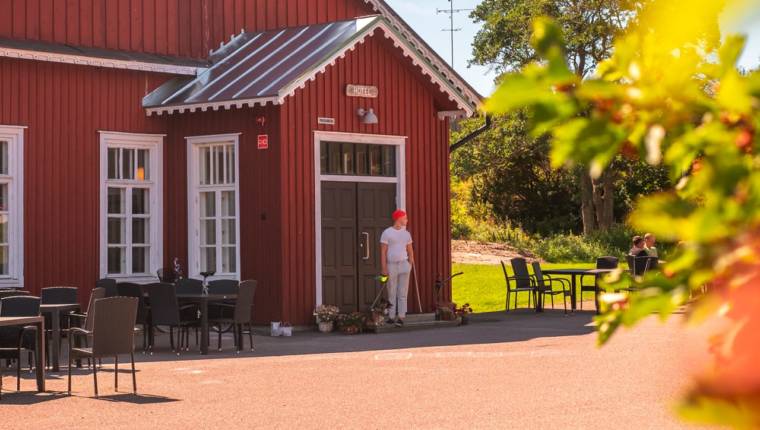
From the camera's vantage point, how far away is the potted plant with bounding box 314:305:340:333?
1916cm

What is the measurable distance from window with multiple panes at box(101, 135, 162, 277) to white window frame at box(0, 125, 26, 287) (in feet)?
4.69

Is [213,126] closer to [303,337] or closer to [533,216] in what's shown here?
[303,337]

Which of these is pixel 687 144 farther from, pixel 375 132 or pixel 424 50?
pixel 424 50

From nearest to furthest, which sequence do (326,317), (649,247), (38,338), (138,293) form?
(38,338)
(138,293)
(326,317)
(649,247)

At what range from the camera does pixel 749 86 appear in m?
1.31

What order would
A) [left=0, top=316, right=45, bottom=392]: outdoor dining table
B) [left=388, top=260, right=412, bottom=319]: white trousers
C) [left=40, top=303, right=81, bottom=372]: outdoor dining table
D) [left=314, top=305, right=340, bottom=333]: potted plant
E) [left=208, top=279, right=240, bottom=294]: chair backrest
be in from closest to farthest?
1. [left=0, top=316, right=45, bottom=392]: outdoor dining table
2. [left=40, top=303, right=81, bottom=372]: outdoor dining table
3. [left=208, top=279, right=240, bottom=294]: chair backrest
4. [left=314, top=305, right=340, bottom=333]: potted plant
5. [left=388, top=260, right=412, bottom=319]: white trousers

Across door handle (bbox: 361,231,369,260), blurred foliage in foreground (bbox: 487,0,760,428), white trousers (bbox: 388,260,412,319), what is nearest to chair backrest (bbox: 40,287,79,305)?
white trousers (bbox: 388,260,412,319)

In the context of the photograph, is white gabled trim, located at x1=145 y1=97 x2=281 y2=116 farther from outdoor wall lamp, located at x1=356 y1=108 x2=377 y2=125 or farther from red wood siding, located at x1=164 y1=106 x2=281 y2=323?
outdoor wall lamp, located at x1=356 y1=108 x2=377 y2=125

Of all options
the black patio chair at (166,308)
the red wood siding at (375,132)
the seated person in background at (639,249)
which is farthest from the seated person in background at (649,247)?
the black patio chair at (166,308)

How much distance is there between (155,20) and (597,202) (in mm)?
28029

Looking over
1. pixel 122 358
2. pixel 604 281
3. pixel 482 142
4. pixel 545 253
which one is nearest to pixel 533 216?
pixel 482 142

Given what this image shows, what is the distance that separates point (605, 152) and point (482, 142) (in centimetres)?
4702

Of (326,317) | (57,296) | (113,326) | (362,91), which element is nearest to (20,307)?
(113,326)

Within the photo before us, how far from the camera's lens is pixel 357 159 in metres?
20.6
